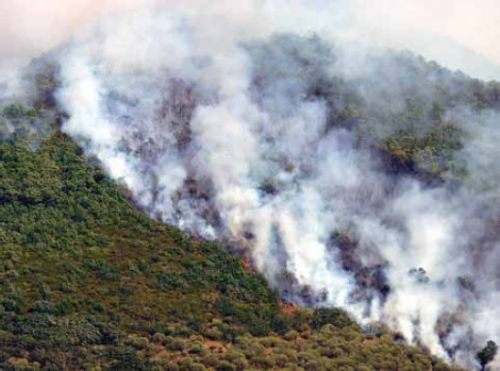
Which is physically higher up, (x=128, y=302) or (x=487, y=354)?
(x=487, y=354)

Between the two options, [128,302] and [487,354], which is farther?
[128,302]

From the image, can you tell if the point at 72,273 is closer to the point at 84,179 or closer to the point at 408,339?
the point at 84,179

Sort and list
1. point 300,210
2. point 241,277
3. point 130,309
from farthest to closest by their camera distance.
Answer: point 300,210
point 241,277
point 130,309

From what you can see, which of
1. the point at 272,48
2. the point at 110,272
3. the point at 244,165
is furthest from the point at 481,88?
the point at 110,272

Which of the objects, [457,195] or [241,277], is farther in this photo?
[457,195]

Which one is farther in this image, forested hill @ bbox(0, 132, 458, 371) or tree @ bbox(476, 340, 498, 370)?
tree @ bbox(476, 340, 498, 370)
